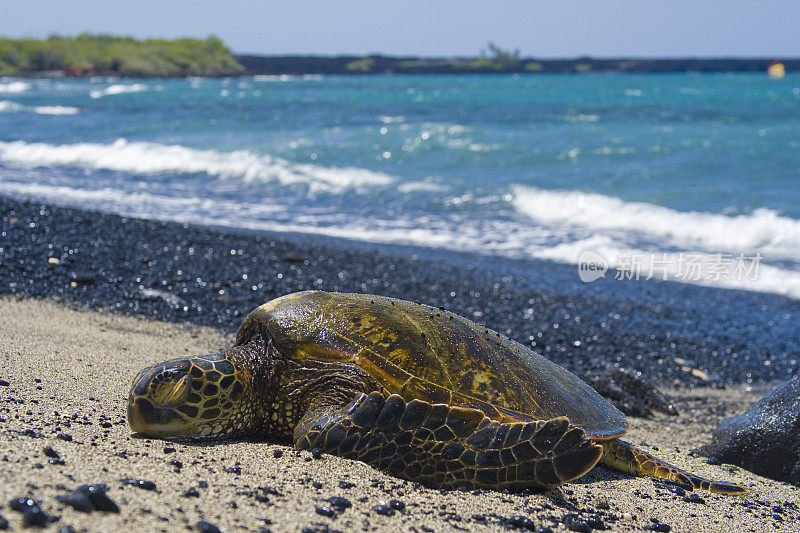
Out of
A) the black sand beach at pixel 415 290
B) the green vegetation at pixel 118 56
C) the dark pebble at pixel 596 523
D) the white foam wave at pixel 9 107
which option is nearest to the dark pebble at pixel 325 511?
the dark pebble at pixel 596 523

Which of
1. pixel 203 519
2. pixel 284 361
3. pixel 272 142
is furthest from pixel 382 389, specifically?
pixel 272 142

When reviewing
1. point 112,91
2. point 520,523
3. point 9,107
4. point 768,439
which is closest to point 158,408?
point 520,523

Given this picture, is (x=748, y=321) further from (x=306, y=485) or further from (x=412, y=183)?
(x=412, y=183)

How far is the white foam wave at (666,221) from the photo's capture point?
1065 cm

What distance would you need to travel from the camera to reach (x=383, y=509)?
242 centimetres

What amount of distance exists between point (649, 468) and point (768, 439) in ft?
3.19

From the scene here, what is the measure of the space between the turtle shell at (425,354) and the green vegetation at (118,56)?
3738 inches

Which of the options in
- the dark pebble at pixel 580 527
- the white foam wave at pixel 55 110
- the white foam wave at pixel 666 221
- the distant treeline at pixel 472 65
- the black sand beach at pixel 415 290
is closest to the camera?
the dark pebble at pixel 580 527

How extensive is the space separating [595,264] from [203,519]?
26.1ft

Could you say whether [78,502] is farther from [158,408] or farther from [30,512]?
[158,408]

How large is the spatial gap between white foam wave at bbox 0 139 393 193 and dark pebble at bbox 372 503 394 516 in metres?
12.3

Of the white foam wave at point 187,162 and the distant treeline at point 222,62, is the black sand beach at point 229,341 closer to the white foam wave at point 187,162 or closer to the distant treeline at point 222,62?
the white foam wave at point 187,162

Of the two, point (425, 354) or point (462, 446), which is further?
point (425, 354)

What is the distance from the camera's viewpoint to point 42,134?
22359 millimetres
